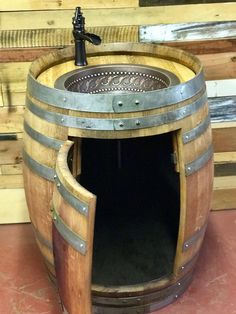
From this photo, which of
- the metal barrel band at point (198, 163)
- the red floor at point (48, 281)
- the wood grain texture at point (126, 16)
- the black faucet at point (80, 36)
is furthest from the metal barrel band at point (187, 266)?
the wood grain texture at point (126, 16)

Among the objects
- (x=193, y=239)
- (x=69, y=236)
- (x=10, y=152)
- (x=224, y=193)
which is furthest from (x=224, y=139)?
(x=69, y=236)

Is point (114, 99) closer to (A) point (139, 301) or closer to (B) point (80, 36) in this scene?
(B) point (80, 36)

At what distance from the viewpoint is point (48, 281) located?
1.77 m

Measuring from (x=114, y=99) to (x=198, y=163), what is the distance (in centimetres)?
36

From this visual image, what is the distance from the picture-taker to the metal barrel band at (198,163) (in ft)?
4.51

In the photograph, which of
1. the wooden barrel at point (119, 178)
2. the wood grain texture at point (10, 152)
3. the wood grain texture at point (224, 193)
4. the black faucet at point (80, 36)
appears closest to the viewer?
the wooden barrel at point (119, 178)

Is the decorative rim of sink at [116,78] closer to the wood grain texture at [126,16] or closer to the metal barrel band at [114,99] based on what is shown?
the metal barrel band at [114,99]

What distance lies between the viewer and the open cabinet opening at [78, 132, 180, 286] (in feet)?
5.43

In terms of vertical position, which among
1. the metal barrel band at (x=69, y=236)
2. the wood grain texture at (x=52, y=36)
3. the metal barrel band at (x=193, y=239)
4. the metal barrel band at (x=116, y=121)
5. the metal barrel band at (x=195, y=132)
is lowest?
the metal barrel band at (x=193, y=239)

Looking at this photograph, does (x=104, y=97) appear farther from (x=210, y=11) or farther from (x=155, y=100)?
(x=210, y=11)

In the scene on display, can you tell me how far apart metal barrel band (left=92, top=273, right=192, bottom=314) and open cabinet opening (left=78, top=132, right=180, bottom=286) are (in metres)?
0.06

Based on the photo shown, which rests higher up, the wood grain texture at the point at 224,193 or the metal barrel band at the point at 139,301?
the wood grain texture at the point at 224,193

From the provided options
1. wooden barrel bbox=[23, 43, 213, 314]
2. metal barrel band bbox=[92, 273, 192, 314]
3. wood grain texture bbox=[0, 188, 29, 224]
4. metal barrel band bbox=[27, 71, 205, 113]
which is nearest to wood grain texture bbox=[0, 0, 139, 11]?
wooden barrel bbox=[23, 43, 213, 314]

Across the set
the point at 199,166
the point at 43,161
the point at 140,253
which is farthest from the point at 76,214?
the point at 140,253
